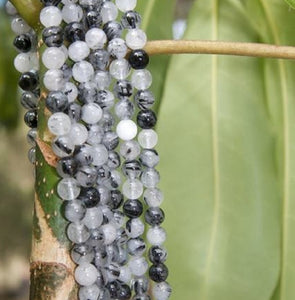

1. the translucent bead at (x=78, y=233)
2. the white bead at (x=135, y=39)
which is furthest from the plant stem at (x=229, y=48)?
the translucent bead at (x=78, y=233)

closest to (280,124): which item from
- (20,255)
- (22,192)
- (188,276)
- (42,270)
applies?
(188,276)

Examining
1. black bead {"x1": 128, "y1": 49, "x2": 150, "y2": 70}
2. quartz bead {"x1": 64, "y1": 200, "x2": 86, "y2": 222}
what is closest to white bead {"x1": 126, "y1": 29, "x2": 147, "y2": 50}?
black bead {"x1": 128, "y1": 49, "x2": 150, "y2": 70}

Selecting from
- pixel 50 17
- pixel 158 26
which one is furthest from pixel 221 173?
pixel 50 17

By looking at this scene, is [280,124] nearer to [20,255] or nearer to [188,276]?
[188,276]

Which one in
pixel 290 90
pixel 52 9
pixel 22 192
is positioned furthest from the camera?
pixel 22 192

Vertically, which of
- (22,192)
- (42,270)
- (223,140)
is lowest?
(42,270)

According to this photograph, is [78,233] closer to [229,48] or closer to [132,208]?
[132,208]

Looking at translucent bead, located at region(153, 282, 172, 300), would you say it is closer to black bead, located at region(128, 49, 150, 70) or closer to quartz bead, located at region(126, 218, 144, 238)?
quartz bead, located at region(126, 218, 144, 238)
